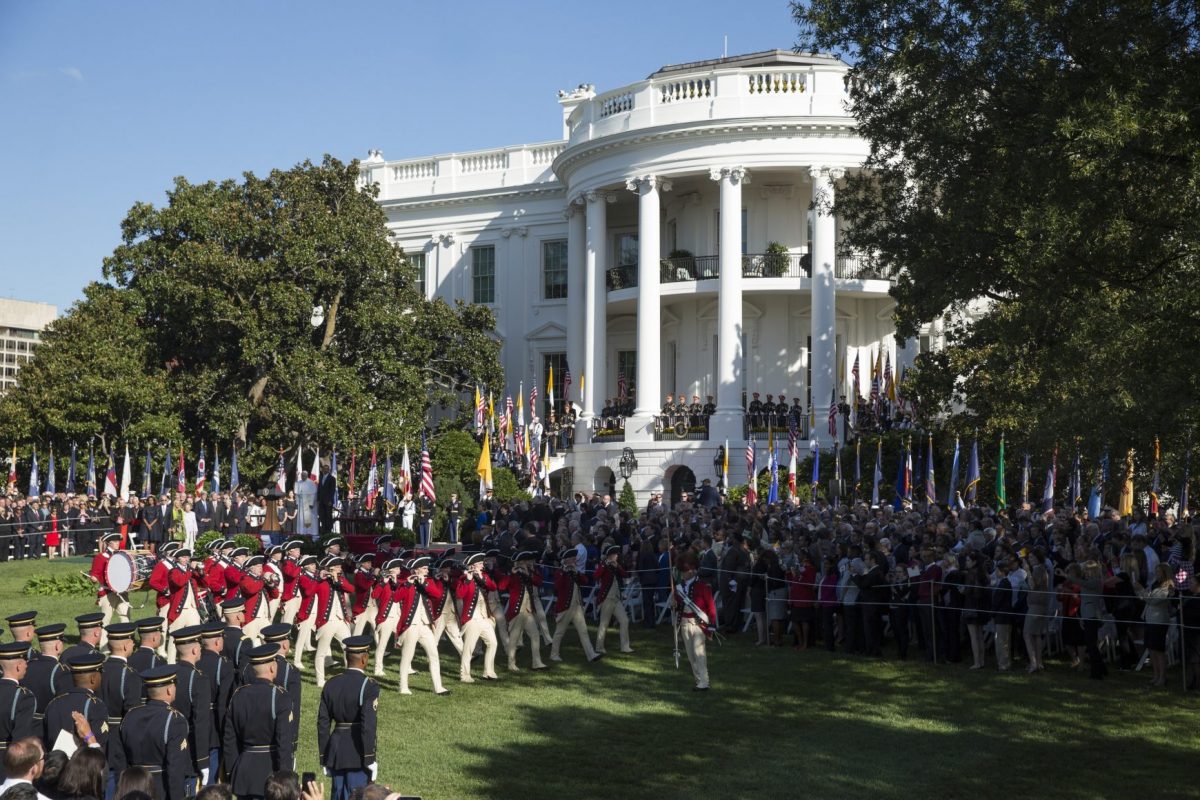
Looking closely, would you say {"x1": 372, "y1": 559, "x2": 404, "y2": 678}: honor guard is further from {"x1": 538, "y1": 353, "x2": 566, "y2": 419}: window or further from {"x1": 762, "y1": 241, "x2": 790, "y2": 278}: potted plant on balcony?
{"x1": 538, "y1": 353, "x2": 566, "y2": 419}: window

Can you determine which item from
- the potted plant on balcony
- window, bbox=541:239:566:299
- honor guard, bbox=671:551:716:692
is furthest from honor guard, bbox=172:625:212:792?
window, bbox=541:239:566:299

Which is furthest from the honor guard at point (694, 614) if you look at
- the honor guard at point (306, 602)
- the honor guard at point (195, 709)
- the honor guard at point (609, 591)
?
the honor guard at point (195, 709)

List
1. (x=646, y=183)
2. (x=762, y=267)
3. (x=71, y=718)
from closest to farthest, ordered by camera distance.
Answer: (x=71, y=718)
(x=646, y=183)
(x=762, y=267)

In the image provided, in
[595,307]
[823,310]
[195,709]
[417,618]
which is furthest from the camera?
[595,307]

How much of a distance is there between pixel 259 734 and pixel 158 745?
987 mm

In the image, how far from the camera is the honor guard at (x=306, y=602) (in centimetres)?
1933

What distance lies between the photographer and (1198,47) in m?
15.5

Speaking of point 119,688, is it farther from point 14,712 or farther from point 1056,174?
point 1056,174

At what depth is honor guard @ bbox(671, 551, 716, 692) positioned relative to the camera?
1798cm

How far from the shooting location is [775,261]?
44188mm

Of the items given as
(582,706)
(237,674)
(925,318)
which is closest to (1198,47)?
(925,318)

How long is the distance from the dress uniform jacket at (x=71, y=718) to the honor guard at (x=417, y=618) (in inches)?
301

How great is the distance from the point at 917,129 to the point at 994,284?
251 centimetres

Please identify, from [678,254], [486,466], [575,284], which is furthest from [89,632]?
[575,284]
